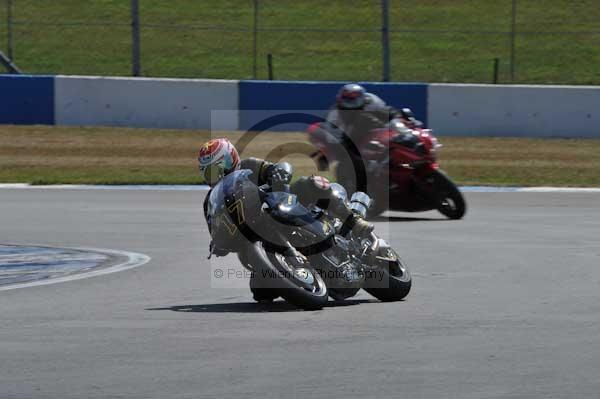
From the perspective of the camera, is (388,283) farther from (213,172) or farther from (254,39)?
(254,39)

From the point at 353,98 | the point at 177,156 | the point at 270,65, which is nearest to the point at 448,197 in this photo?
the point at 353,98

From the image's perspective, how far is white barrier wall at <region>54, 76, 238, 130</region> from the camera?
21969mm

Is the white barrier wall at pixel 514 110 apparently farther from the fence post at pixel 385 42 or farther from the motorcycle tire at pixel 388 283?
the motorcycle tire at pixel 388 283

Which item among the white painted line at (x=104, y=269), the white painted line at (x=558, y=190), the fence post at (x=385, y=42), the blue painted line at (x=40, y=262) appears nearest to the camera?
the white painted line at (x=104, y=269)

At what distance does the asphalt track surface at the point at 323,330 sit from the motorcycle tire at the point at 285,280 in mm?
107

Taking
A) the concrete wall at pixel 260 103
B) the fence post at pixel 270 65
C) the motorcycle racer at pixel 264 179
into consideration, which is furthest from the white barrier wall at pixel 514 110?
the motorcycle racer at pixel 264 179

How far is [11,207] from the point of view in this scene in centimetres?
1565

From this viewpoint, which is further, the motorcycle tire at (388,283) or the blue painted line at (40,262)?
the blue painted line at (40,262)

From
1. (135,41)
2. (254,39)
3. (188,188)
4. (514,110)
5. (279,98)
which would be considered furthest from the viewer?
(254,39)

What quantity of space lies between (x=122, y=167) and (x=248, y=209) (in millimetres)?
11759

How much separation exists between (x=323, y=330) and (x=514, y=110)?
1417cm

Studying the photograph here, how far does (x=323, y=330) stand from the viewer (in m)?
8.00

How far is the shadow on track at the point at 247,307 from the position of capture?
887 cm

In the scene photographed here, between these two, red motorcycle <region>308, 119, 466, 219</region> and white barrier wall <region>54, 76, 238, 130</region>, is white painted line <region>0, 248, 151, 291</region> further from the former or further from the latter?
white barrier wall <region>54, 76, 238, 130</region>
